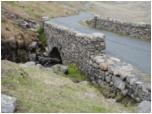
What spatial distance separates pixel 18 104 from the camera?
1268 centimetres

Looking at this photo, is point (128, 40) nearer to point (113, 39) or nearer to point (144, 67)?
point (113, 39)

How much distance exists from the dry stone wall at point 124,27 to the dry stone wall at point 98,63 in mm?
7931

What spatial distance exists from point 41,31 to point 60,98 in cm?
2884

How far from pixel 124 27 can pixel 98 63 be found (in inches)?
594

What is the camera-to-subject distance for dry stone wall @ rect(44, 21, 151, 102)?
19.2 m

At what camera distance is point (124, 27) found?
37844mm

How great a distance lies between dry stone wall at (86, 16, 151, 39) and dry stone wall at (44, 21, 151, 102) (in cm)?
793

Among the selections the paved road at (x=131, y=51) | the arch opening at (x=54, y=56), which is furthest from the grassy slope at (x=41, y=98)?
the arch opening at (x=54, y=56)

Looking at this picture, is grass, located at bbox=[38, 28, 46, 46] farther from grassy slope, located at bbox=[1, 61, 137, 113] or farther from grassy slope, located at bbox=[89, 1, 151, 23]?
grassy slope, located at bbox=[89, 1, 151, 23]

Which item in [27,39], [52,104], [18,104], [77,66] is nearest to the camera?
[18,104]

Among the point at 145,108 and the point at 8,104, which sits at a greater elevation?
the point at 8,104

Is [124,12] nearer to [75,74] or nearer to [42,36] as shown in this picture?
[42,36]

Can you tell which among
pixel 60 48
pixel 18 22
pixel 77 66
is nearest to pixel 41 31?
pixel 18 22

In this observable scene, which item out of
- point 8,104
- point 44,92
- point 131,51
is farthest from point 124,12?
point 8,104
